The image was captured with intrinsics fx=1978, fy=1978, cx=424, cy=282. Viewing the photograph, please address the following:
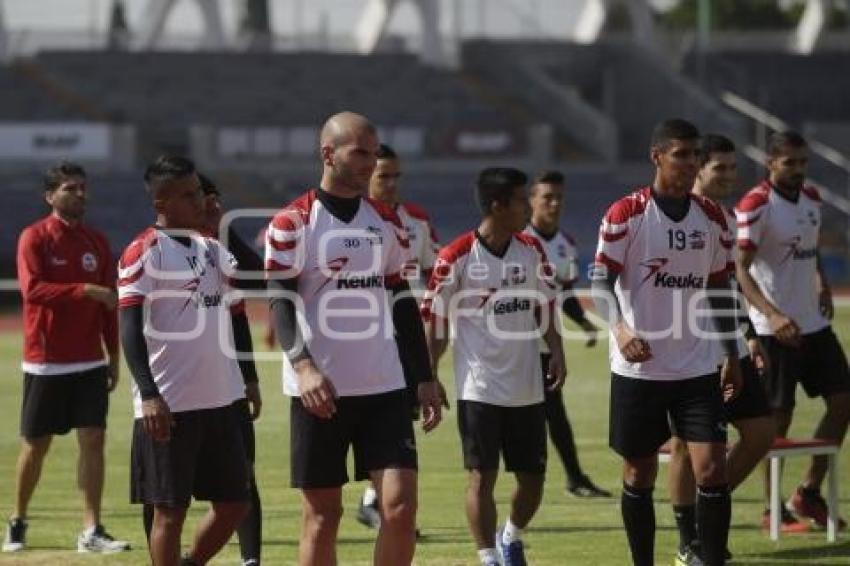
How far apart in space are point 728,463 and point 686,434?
4.00ft

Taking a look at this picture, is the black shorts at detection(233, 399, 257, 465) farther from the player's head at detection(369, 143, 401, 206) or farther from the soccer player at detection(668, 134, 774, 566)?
the player's head at detection(369, 143, 401, 206)

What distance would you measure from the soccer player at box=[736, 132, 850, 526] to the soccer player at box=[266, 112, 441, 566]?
3.89 m

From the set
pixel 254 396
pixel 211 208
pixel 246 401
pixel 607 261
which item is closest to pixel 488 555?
pixel 254 396

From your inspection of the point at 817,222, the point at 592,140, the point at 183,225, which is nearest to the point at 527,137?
the point at 592,140

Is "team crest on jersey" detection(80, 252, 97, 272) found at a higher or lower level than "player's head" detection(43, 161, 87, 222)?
lower

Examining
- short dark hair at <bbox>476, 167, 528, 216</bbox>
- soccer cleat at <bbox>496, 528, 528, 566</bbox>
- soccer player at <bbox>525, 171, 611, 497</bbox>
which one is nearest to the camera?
short dark hair at <bbox>476, 167, 528, 216</bbox>

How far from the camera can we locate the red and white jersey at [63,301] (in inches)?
452

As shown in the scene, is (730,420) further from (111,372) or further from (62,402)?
(62,402)

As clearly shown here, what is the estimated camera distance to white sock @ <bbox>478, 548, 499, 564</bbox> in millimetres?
10086

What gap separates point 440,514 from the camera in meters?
12.9

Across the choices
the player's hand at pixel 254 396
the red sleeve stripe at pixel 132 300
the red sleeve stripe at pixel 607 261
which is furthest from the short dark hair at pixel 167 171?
the red sleeve stripe at pixel 607 261

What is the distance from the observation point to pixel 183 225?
859 centimetres

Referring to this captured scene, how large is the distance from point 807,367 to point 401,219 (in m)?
2.67

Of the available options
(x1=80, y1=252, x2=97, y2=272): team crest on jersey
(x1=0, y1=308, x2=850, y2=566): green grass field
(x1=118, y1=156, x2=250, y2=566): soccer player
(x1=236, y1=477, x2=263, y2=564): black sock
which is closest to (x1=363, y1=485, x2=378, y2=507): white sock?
(x1=0, y1=308, x2=850, y2=566): green grass field
